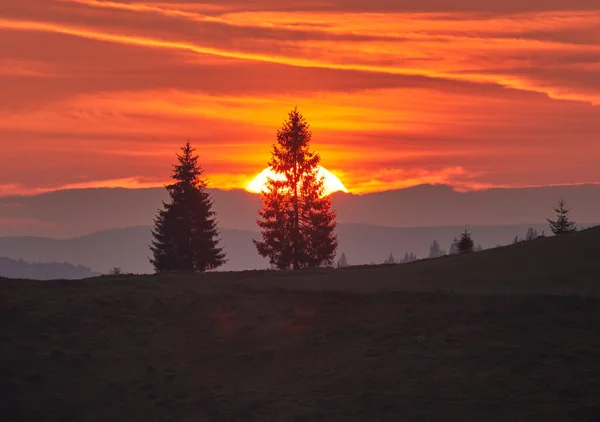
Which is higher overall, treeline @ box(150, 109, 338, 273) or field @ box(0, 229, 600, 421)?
treeline @ box(150, 109, 338, 273)

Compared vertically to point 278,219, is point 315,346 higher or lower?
lower

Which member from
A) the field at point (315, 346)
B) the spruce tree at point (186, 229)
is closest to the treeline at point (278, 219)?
the spruce tree at point (186, 229)

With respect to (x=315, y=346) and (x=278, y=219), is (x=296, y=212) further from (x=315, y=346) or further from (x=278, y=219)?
(x=315, y=346)

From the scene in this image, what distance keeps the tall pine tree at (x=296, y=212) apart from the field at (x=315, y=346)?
22776 millimetres

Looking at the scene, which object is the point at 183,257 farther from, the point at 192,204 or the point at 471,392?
the point at 471,392

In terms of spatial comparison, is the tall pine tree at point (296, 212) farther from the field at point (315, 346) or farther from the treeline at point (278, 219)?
the field at point (315, 346)

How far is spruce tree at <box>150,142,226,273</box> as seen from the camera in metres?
67.1

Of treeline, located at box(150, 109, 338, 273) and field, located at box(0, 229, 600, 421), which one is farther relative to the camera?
treeline, located at box(150, 109, 338, 273)

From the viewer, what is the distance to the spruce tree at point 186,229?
67.1 meters

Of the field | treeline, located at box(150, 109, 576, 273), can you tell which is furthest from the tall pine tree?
the field

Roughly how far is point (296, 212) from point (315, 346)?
33652 millimetres

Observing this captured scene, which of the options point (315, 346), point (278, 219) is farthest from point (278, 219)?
point (315, 346)

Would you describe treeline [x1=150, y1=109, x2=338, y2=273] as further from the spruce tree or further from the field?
the field

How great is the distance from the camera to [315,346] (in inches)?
1318
